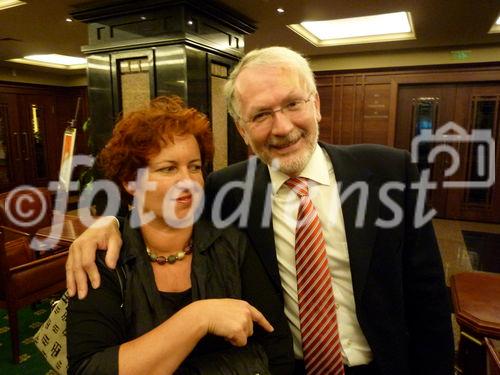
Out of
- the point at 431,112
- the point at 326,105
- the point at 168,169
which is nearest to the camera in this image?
the point at 168,169

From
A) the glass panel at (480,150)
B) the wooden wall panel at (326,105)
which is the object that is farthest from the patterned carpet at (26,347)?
the glass panel at (480,150)

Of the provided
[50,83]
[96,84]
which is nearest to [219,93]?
[96,84]

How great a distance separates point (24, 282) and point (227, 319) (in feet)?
8.17

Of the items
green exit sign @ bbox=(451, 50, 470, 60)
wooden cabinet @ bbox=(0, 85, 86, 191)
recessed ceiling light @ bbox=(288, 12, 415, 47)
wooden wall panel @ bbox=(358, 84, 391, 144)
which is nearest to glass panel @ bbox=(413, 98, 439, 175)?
wooden wall panel @ bbox=(358, 84, 391, 144)

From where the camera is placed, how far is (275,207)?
1.41 meters

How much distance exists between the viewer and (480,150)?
6.76 m

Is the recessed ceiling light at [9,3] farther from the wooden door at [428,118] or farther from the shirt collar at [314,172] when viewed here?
the wooden door at [428,118]

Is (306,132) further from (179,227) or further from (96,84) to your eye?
(96,84)

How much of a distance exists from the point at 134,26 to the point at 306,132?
3.37 metres

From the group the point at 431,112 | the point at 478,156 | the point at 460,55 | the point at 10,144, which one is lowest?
the point at 478,156

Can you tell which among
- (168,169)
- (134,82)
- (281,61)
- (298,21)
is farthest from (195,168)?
(298,21)

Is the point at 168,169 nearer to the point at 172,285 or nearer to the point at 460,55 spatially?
the point at 172,285

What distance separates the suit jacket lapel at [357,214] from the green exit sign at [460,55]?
6362 mm

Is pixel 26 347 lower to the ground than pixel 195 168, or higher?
lower
